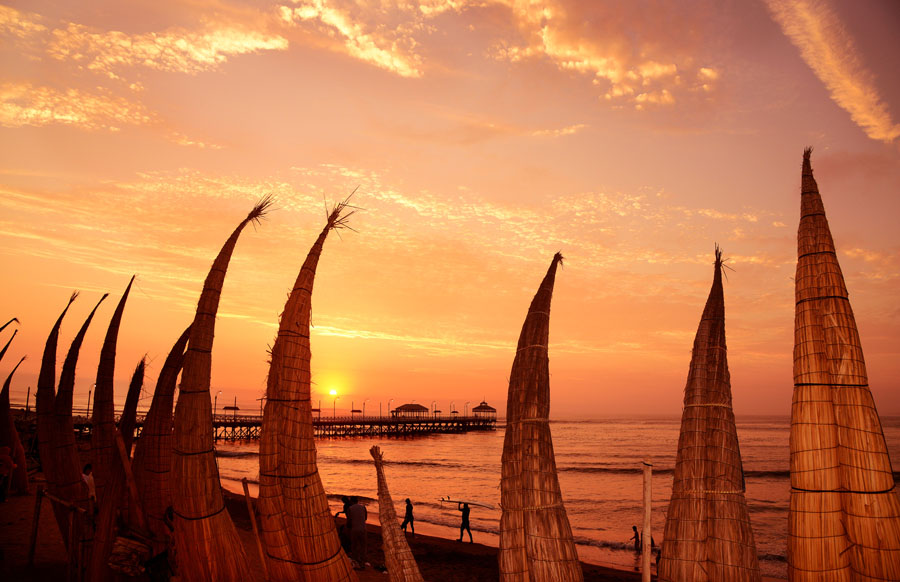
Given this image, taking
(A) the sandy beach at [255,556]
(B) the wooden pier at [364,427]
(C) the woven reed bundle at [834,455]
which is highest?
(C) the woven reed bundle at [834,455]

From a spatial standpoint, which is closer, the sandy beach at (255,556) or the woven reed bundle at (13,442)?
the sandy beach at (255,556)

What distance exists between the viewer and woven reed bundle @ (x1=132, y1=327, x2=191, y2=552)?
912 centimetres

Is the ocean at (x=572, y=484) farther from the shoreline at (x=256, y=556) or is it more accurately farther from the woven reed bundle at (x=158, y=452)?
the woven reed bundle at (x=158, y=452)

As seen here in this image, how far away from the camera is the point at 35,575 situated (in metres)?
10.4

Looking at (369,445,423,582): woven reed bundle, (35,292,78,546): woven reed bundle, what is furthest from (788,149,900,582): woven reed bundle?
(35,292,78,546): woven reed bundle

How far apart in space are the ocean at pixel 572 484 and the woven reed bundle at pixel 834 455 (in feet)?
50.3

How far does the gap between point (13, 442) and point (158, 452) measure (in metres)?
11.7

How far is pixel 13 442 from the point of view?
1750 cm

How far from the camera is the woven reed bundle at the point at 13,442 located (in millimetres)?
15727

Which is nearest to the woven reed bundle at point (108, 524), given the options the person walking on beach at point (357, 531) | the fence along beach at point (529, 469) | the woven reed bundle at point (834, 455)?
the fence along beach at point (529, 469)

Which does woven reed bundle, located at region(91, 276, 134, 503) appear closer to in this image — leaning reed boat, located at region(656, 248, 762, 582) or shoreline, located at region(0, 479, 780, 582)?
shoreline, located at region(0, 479, 780, 582)

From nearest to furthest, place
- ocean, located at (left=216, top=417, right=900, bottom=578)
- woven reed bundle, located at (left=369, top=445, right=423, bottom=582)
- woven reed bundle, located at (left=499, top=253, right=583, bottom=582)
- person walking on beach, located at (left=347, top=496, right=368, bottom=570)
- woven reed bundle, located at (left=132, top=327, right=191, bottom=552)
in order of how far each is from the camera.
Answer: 1. woven reed bundle, located at (left=499, top=253, right=583, bottom=582)
2. woven reed bundle, located at (left=369, top=445, right=423, bottom=582)
3. woven reed bundle, located at (left=132, top=327, right=191, bottom=552)
4. person walking on beach, located at (left=347, top=496, right=368, bottom=570)
5. ocean, located at (left=216, top=417, right=900, bottom=578)

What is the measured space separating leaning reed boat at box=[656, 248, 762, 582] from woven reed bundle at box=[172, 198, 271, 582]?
5.31 meters

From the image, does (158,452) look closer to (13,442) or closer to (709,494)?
(709,494)
